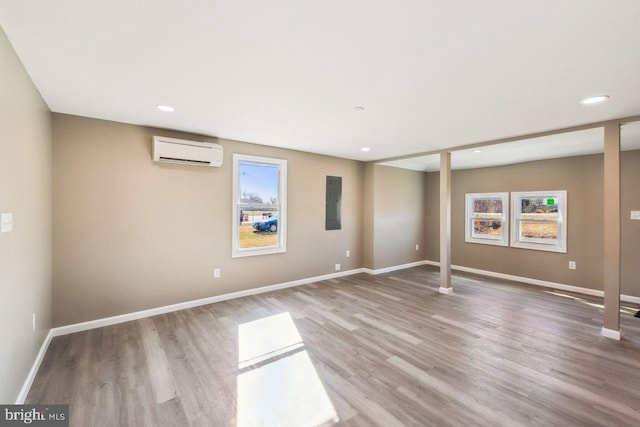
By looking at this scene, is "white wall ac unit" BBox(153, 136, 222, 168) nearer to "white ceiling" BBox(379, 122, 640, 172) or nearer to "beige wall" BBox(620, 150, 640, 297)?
"white ceiling" BBox(379, 122, 640, 172)

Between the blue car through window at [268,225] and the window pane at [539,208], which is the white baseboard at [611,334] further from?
the blue car through window at [268,225]

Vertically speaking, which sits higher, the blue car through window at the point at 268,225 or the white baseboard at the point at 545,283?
the blue car through window at the point at 268,225

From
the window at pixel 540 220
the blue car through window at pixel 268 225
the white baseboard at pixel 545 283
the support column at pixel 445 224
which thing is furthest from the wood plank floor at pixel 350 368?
the window at pixel 540 220

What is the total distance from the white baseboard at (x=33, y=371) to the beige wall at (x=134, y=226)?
341 mm

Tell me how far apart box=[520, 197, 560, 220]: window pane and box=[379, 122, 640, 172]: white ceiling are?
77cm

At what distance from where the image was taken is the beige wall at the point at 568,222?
4.51 meters

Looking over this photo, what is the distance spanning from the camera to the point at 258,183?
4445mm

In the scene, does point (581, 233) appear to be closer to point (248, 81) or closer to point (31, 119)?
point (248, 81)

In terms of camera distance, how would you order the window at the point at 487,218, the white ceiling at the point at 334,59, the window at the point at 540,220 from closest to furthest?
the white ceiling at the point at 334,59 < the window at the point at 540,220 < the window at the point at 487,218

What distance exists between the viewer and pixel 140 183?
338cm

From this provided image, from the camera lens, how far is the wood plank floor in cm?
185

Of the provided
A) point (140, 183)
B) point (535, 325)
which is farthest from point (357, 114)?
point (535, 325)

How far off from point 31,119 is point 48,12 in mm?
1201

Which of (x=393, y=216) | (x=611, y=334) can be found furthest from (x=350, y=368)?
(x=393, y=216)
